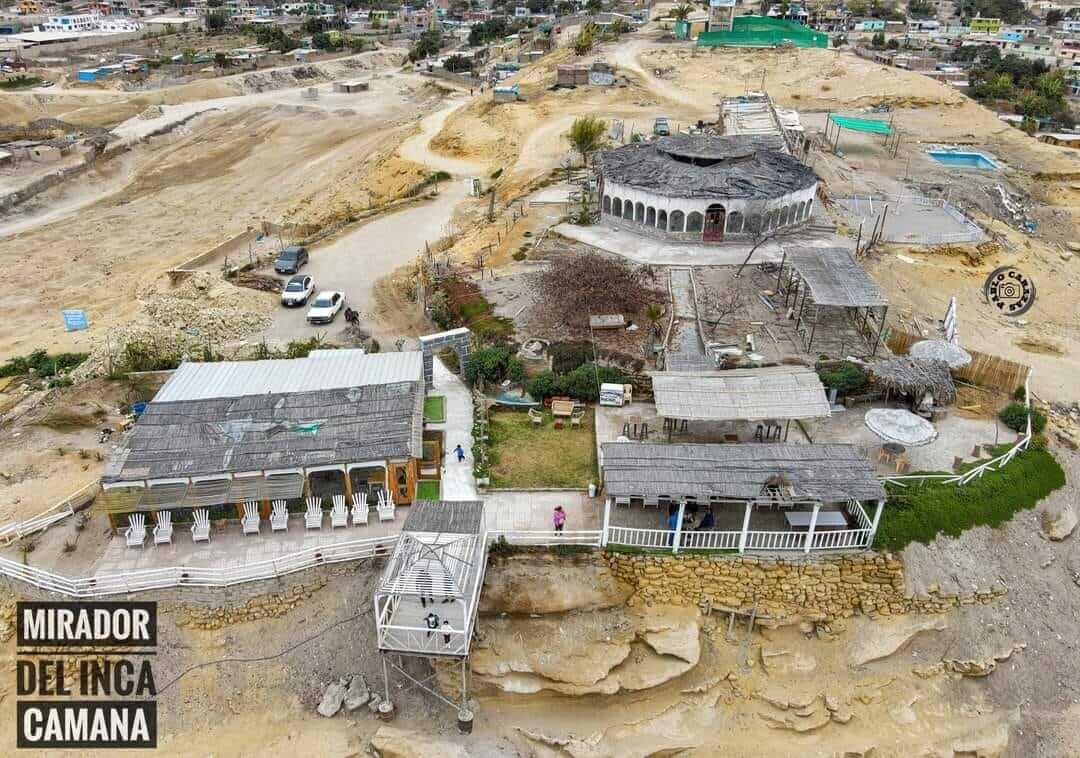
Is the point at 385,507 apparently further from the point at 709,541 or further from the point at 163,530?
the point at 709,541

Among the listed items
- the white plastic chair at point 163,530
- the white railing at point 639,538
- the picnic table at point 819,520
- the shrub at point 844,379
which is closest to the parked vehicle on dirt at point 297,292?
the white plastic chair at point 163,530

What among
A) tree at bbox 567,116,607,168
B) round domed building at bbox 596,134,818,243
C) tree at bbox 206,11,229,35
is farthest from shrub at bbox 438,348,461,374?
tree at bbox 206,11,229,35

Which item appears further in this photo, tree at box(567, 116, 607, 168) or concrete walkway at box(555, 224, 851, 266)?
tree at box(567, 116, 607, 168)

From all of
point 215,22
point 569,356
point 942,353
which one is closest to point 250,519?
point 569,356

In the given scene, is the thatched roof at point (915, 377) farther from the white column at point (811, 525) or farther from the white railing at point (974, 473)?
the white column at point (811, 525)

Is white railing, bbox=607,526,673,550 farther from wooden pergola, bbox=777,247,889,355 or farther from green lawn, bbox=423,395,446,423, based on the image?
wooden pergola, bbox=777,247,889,355

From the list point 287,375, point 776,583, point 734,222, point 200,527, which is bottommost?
point 776,583

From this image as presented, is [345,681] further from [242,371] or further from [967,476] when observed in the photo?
[967,476]
